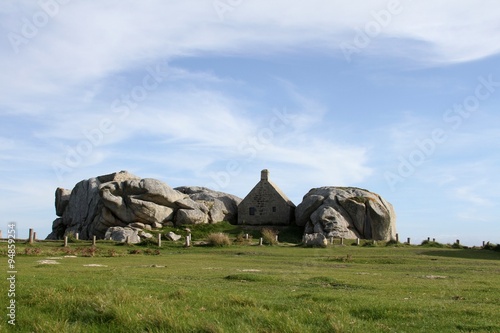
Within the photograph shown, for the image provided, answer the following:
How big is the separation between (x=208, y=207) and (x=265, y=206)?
8.57m

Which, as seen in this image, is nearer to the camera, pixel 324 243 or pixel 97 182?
pixel 324 243

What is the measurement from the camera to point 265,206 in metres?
80.4

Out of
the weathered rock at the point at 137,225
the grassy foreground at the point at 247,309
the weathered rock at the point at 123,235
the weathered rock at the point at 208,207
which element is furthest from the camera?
the weathered rock at the point at 208,207

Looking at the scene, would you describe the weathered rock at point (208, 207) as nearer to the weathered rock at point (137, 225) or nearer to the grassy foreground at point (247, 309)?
the weathered rock at point (137, 225)

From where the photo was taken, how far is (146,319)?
1274cm

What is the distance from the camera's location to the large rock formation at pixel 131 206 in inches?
2862

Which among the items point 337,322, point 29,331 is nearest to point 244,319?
point 337,322

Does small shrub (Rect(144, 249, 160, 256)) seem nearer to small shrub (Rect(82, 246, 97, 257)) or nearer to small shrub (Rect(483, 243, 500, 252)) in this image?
small shrub (Rect(82, 246, 97, 257))

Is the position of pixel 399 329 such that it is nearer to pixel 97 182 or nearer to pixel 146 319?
pixel 146 319

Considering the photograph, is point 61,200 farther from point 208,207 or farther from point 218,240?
point 218,240

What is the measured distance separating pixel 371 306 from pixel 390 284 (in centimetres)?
818

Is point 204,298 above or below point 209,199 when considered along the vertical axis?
below

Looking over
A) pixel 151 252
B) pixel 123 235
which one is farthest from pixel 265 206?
pixel 151 252

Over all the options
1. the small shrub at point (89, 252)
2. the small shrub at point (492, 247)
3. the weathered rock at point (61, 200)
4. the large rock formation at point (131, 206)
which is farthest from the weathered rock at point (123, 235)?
the small shrub at point (492, 247)
